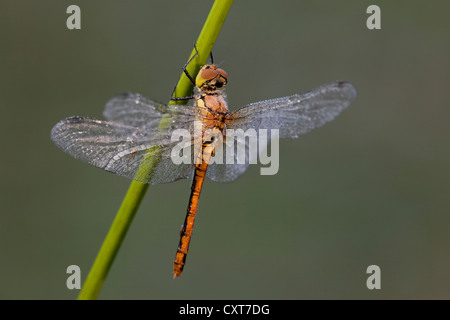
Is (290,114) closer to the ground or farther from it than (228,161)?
farther from it

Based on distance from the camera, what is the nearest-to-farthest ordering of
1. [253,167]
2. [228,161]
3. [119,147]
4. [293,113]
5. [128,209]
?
[128,209] < [119,147] < [293,113] < [228,161] < [253,167]

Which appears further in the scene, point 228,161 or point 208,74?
point 228,161

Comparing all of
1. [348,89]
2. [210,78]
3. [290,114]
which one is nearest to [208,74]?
[210,78]

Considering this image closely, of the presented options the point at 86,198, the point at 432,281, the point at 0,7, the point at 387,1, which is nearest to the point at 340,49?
the point at 387,1

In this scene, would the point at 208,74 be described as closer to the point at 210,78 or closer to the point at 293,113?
the point at 210,78

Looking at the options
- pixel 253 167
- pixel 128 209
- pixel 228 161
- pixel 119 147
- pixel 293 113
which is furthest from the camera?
pixel 253 167

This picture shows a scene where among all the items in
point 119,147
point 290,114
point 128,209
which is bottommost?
point 128,209

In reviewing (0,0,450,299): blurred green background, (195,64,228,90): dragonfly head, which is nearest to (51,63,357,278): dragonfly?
(195,64,228,90): dragonfly head

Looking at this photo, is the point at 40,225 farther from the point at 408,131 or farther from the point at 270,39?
the point at 408,131
